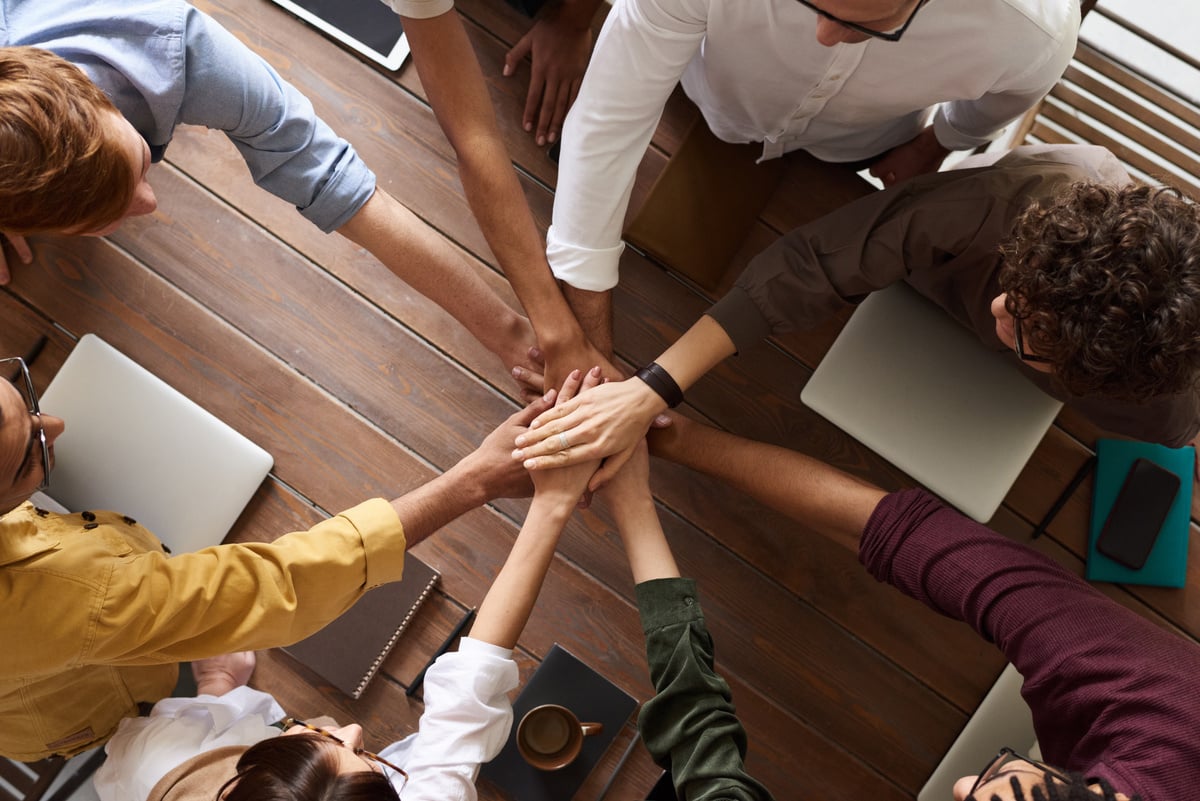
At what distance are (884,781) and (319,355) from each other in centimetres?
153

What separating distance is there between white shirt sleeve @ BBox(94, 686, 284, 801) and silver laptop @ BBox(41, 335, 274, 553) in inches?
12.3

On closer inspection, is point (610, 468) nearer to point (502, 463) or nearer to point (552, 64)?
point (502, 463)

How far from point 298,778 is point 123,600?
0.39 metres

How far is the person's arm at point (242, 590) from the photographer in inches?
52.3

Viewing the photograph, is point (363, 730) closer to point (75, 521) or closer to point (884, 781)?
point (75, 521)

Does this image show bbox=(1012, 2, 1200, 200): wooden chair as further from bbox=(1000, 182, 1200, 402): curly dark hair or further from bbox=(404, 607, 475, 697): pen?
bbox=(404, 607, 475, 697): pen

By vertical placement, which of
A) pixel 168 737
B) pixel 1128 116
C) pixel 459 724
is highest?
pixel 1128 116

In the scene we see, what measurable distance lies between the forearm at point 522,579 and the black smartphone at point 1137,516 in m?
1.12

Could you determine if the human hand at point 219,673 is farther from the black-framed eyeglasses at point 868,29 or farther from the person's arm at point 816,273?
the black-framed eyeglasses at point 868,29

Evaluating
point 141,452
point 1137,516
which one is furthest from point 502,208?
point 1137,516

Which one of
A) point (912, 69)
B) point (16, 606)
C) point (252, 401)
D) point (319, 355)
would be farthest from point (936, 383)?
point (16, 606)

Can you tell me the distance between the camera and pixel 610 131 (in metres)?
1.48

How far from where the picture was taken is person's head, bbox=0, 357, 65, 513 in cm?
125

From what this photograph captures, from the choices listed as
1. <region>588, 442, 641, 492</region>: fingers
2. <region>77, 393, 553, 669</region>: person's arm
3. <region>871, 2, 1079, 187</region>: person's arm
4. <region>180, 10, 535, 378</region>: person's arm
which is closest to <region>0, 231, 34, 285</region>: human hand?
<region>180, 10, 535, 378</region>: person's arm
